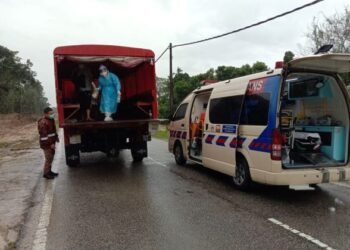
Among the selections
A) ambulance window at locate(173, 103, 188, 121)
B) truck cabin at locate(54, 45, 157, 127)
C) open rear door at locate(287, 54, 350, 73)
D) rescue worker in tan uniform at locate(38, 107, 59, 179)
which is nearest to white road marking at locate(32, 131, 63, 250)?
rescue worker in tan uniform at locate(38, 107, 59, 179)

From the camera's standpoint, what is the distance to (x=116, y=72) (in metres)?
11.6

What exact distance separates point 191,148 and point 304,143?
10.8 feet

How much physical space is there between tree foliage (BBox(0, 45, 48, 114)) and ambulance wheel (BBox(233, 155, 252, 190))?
66990 mm

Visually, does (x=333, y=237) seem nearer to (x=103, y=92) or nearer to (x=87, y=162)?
(x=103, y=92)

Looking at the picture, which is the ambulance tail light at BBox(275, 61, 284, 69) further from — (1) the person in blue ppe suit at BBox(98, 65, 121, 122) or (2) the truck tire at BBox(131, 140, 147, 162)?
(2) the truck tire at BBox(131, 140, 147, 162)

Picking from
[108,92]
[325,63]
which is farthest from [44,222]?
[108,92]

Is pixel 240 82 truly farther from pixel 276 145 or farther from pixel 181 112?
pixel 181 112

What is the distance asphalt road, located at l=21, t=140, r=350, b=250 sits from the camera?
178 inches

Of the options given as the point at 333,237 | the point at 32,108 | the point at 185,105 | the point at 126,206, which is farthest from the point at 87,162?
the point at 32,108

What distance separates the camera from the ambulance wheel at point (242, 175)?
6.88 metres

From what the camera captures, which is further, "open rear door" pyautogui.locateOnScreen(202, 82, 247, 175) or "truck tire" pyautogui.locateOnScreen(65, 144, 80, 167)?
"truck tire" pyautogui.locateOnScreen(65, 144, 80, 167)

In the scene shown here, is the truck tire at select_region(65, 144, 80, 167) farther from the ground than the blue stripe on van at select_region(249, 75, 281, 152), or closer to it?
closer to it

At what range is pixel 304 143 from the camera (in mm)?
6988

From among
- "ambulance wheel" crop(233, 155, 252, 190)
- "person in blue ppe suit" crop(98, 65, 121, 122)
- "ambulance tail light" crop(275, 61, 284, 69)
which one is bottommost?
"ambulance wheel" crop(233, 155, 252, 190)
